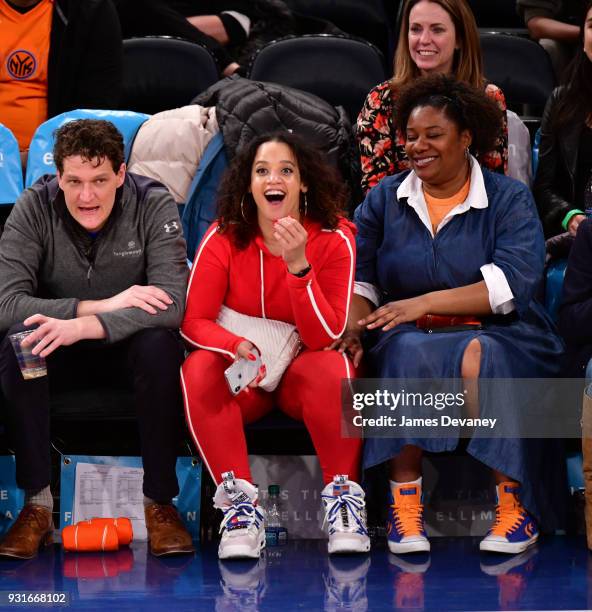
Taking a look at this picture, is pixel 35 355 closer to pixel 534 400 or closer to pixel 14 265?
pixel 14 265

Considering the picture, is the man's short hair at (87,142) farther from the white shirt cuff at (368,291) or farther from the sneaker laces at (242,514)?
the sneaker laces at (242,514)

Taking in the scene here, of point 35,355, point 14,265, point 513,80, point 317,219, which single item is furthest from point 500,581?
point 513,80

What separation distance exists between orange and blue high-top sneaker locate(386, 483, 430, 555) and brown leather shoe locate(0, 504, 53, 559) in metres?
0.97

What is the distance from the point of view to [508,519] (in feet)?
10.7

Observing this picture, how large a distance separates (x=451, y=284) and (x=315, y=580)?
3.28 feet

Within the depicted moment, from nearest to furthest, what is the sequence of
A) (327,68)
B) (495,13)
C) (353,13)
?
(327,68)
(353,13)
(495,13)

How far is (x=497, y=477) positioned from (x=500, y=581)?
1.33 ft

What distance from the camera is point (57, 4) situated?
4.43m

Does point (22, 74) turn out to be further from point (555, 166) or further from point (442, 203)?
point (555, 166)

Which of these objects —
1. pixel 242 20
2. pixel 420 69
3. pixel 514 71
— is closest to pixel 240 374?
pixel 420 69

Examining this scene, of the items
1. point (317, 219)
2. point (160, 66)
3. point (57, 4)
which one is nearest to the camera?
point (317, 219)

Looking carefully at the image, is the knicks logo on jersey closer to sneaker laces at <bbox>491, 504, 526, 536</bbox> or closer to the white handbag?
the white handbag

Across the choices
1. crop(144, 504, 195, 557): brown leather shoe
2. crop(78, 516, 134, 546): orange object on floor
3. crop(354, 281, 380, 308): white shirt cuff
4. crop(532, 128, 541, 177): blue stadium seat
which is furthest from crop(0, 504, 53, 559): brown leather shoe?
crop(532, 128, 541, 177): blue stadium seat

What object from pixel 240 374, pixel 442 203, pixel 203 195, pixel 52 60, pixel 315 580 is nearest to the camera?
pixel 315 580
